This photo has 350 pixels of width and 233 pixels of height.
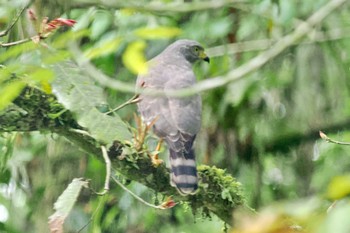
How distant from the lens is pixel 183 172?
357cm

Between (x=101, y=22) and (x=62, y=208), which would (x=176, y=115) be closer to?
(x=101, y=22)

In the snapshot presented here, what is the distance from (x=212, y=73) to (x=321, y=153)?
2.84 ft

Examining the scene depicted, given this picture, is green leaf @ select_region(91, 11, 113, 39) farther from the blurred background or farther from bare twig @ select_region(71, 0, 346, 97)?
bare twig @ select_region(71, 0, 346, 97)

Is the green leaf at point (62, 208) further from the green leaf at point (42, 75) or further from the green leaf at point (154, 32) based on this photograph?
the green leaf at point (154, 32)

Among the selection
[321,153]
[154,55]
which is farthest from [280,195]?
[154,55]

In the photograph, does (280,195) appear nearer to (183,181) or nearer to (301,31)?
(183,181)

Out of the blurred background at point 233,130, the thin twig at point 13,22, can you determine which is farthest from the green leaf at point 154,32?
the blurred background at point 233,130

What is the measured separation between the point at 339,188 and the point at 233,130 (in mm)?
4512

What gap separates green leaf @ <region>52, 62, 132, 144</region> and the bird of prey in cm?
64

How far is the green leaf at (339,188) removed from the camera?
0.99m

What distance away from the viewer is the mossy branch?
339cm

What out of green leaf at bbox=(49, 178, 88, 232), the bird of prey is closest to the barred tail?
the bird of prey

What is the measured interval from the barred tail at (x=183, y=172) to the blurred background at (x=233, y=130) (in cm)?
99

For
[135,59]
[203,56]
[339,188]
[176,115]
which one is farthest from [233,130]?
[339,188]
